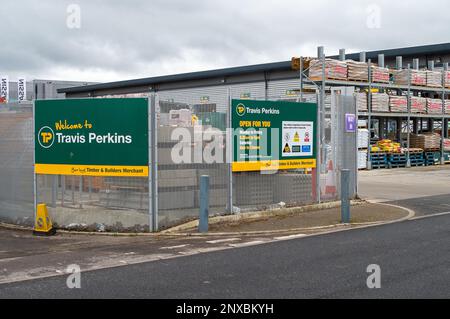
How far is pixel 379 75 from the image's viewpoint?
2952 centimetres

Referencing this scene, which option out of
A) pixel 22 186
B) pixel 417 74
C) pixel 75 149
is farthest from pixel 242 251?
pixel 417 74

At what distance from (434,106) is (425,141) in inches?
83.0

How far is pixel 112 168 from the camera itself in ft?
35.6

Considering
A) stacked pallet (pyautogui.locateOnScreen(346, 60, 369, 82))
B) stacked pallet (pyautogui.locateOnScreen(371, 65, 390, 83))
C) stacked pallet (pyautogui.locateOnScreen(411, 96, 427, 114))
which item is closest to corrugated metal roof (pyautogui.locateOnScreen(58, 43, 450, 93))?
stacked pallet (pyautogui.locateOnScreen(411, 96, 427, 114))

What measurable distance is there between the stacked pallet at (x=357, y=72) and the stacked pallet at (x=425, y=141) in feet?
23.0

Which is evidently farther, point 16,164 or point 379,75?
point 379,75

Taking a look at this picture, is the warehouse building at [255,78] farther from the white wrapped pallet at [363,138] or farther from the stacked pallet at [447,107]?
the stacked pallet at [447,107]

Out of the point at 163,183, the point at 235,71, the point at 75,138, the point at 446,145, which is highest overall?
the point at 235,71

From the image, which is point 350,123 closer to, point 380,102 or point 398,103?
point 380,102

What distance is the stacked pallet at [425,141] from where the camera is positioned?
33.1 m

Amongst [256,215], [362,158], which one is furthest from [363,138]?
[256,215]

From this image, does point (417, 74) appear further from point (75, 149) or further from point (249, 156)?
point (75, 149)

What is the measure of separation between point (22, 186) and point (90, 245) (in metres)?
3.05

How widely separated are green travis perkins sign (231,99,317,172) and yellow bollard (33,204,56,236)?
12.9 ft
